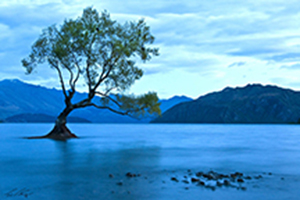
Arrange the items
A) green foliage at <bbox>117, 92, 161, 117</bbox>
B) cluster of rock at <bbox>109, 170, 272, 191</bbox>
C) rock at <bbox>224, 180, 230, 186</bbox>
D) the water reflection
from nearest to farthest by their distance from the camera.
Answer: the water reflection < cluster of rock at <bbox>109, 170, 272, 191</bbox> < rock at <bbox>224, 180, 230, 186</bbox> < green foliage at <bbox>117, 92, 161, 117</bbox>

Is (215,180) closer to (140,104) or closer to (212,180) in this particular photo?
(212,180)

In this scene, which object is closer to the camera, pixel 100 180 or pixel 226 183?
pixel 226 183

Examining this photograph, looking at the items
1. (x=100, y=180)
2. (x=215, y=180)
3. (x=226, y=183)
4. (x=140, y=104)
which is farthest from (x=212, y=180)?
(x=140, y=104)

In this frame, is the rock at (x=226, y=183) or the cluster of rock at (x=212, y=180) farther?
the rock at (x=226, y=183)

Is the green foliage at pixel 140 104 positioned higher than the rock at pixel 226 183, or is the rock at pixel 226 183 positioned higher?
the green foliage at pixel 140 104

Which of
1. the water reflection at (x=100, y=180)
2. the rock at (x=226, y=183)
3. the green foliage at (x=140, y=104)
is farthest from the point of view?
the green foliage at (x=140, y=104)

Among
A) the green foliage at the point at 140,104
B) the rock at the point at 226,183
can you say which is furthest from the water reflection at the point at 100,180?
the green foliage at the point at 140,104

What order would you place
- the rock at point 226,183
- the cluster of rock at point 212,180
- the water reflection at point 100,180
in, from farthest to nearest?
the rock at point 226,183 → the cluster of rock at point 212,180 → the water reflection at point 100,180

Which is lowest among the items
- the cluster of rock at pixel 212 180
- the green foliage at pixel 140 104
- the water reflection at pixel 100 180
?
the water reflection at pixel 100 180

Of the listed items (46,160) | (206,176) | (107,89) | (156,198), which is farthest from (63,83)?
(156,198)

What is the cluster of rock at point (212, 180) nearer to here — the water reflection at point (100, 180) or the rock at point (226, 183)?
the rock at point (226, 183)

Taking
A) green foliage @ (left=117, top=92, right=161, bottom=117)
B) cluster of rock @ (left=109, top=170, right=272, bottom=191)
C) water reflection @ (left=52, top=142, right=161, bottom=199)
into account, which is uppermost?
green foliage @ (left=117, top=92, right=161, bottom=117)

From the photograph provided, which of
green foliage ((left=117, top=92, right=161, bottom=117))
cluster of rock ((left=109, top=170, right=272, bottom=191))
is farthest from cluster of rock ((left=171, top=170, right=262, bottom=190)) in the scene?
green foliage ((left=117, top=92, right=161, bottom=117))

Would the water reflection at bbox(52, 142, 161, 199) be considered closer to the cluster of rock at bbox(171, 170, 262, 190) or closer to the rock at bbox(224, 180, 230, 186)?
the cluster of rock at bbox(171, 170, 262, 190)
